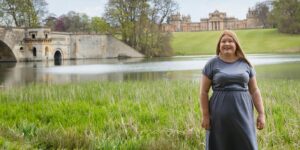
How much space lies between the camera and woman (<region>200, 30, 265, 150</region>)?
4.08 meters

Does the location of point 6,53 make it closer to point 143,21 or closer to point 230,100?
point 143,21

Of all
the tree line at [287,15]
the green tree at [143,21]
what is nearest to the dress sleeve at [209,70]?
the green tree at [143,21]

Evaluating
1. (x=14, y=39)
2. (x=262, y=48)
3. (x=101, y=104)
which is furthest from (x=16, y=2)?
(x=101, y=104)

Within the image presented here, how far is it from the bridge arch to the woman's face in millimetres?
48590

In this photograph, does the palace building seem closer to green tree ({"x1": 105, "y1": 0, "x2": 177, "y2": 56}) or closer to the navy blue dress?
green tree ({"x1": 105, "y1": 0, "x2": 177, "y2": 56})

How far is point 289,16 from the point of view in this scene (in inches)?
2906

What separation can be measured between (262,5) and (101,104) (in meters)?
102

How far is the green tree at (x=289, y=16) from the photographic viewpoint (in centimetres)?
7256

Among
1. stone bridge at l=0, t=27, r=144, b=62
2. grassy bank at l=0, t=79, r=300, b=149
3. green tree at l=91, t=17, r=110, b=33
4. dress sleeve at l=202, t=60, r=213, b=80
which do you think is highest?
green tree at l=91, t=17, r=110, b=33

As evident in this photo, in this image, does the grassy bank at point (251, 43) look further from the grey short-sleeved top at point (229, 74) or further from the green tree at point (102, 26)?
the grey short-sleeved top at point (229, 74)

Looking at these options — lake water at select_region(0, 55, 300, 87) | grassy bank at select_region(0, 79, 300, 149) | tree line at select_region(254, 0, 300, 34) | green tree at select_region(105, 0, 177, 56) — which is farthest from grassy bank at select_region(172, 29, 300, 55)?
grassy bank at select_region(0, 79, 300, 149)

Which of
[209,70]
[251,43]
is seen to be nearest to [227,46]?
[209,70]

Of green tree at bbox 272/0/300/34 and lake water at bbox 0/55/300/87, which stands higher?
green tree at bbox 272/0/300/34

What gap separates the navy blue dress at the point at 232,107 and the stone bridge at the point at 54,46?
4817cm
